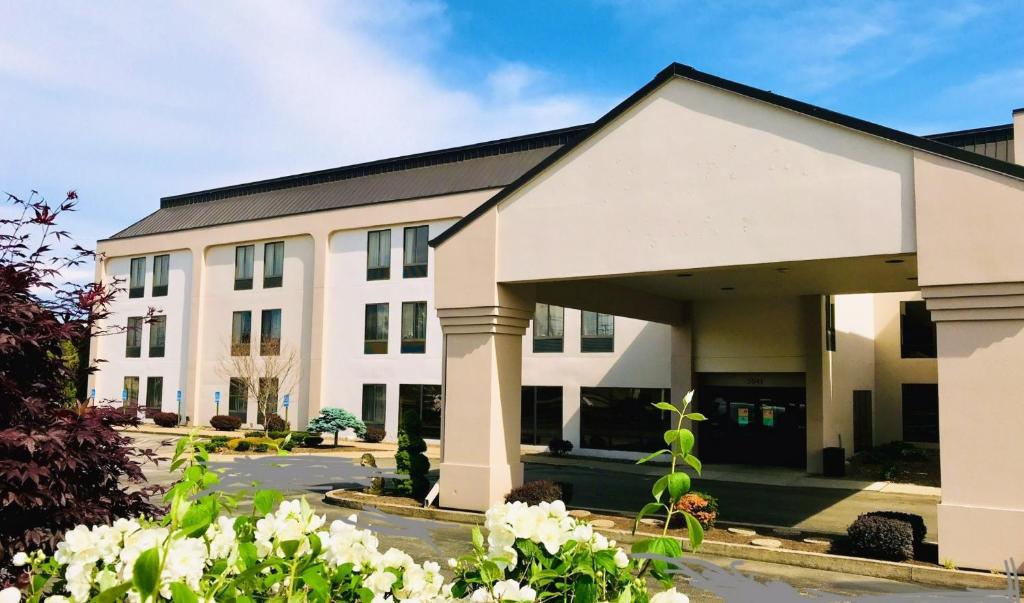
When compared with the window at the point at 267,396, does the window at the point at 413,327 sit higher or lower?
higher

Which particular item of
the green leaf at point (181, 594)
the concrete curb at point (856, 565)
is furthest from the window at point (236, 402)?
the green leaf at point (181, 594)

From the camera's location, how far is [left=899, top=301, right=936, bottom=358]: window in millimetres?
31719

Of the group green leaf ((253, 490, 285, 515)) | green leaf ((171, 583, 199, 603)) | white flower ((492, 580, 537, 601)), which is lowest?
white flower ((492, 580, 537, 601))

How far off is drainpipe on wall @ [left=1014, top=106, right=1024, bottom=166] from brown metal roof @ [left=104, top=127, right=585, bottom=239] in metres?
17.1

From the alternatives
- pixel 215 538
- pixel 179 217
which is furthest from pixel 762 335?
pixel 179 217

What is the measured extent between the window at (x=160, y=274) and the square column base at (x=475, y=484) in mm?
36749

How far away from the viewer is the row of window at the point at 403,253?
124 feet

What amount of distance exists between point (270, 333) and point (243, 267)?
448 cm

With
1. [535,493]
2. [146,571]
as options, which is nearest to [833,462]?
[535,493]

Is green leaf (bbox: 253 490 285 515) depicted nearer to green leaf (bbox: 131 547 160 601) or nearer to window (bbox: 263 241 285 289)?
green leaf (bbox: 131 547 160 601)

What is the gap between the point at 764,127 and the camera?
546 inches

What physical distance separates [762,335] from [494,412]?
13.9 meters

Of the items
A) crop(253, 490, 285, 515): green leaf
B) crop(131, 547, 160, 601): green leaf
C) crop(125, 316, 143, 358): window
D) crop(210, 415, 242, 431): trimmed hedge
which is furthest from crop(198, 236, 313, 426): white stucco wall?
crop(131, 547, 160, 601): green leaf

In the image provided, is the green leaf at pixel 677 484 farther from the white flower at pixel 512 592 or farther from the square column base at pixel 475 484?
the square column base at pixel 475 484
